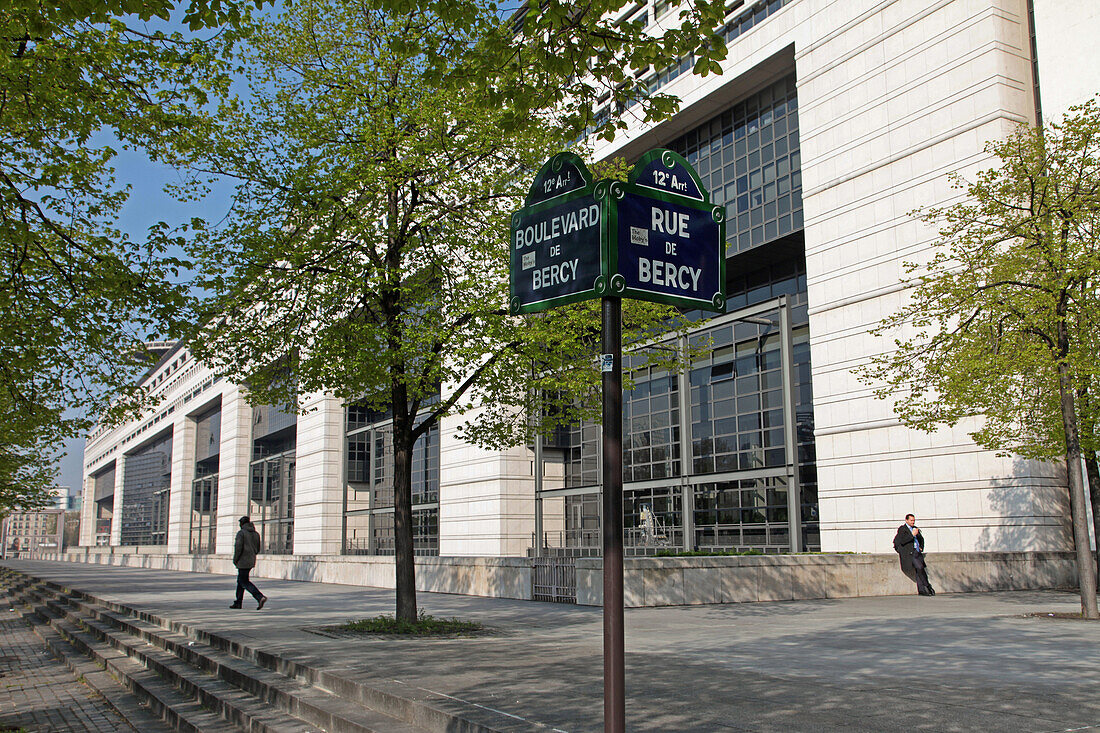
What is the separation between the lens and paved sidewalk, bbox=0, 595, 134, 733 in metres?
8.39

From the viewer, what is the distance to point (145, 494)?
108 m

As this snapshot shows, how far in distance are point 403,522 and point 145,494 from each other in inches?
4184

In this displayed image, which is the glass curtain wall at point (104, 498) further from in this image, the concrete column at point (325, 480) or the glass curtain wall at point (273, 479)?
the concrete column at point (325, 480)

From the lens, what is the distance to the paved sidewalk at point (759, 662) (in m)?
6.25

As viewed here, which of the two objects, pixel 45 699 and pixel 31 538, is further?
pixel 31 538

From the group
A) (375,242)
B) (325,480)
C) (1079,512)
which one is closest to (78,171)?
(375,242)

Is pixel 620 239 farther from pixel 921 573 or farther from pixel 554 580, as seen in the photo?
pixel 921 573

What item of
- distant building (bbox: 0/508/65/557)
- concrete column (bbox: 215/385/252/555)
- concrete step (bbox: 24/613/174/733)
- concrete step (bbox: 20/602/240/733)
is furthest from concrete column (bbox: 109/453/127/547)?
concrete step (bbox: 20/602/240/733)

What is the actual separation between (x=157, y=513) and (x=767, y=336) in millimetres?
94656

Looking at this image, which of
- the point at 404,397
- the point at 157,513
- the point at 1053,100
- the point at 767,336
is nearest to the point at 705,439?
the point at 767,336

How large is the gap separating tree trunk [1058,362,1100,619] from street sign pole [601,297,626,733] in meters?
12.3

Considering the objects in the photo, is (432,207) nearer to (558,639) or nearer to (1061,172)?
(558,639)

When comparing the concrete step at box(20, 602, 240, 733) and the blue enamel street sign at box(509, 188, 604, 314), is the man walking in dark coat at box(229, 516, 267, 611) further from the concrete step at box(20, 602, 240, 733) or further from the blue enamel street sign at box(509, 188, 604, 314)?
the blue enamel street sign at box(509, 188, 604, 314)

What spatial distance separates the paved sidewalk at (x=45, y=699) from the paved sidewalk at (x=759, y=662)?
192 centimetres
